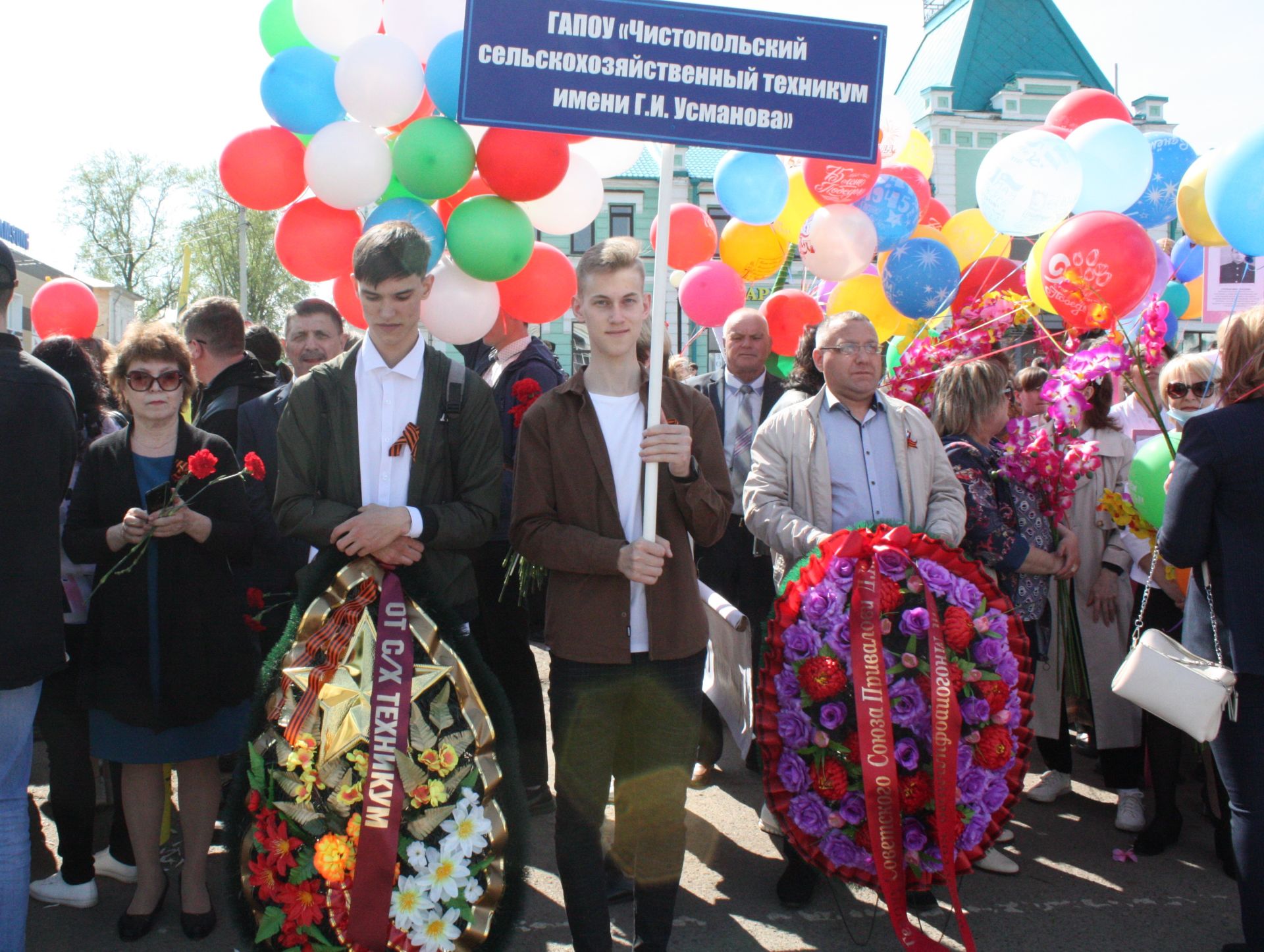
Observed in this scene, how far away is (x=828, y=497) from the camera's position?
363cm

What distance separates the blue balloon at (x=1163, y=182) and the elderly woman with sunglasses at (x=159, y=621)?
201 inches

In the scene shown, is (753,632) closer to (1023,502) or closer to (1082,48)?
(1023,502)

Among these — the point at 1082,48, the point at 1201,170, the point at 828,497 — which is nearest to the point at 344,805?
the point at 828,497

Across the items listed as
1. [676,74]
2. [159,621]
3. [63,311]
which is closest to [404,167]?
[676,74]

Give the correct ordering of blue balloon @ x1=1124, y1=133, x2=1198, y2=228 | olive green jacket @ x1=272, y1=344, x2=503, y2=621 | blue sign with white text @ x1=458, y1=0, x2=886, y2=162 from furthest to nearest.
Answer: blue balloon @ x1=1124, y1=133, x2=1198, y2=228 < olive green jacket @ x1=272, y1=344, x2=503, y2=621 < blue sign with white text @ x1=458, y1=0, x2=886, y2=162

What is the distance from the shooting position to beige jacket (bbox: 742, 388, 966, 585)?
3586mm

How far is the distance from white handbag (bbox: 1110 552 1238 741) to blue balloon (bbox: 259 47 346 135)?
329 centimetres

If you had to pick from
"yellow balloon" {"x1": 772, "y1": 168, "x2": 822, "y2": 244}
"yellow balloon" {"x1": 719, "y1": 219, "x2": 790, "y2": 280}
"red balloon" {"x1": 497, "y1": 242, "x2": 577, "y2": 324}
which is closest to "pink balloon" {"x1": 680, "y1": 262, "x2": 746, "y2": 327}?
"yellow balloon" {"x1": 719, "y1": 219, "x2": 790, "y2": 280}

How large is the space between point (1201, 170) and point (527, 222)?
3727mm

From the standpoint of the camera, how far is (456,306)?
3.57 metres

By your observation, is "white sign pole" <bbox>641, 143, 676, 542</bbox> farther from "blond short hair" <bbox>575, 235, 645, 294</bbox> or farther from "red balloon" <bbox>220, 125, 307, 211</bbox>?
"red balloon" <bbox>220, 125, 307, 211</bbox>

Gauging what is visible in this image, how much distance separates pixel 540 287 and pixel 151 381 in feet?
4.61

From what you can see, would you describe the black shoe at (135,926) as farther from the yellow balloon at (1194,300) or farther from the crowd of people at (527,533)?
the yellow balloon at (1194,300)

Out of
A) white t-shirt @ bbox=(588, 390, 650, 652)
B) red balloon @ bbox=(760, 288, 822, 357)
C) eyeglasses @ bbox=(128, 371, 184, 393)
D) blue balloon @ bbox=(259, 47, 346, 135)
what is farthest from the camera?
red balloon @ bbox=(760, 288, 822, 357)
